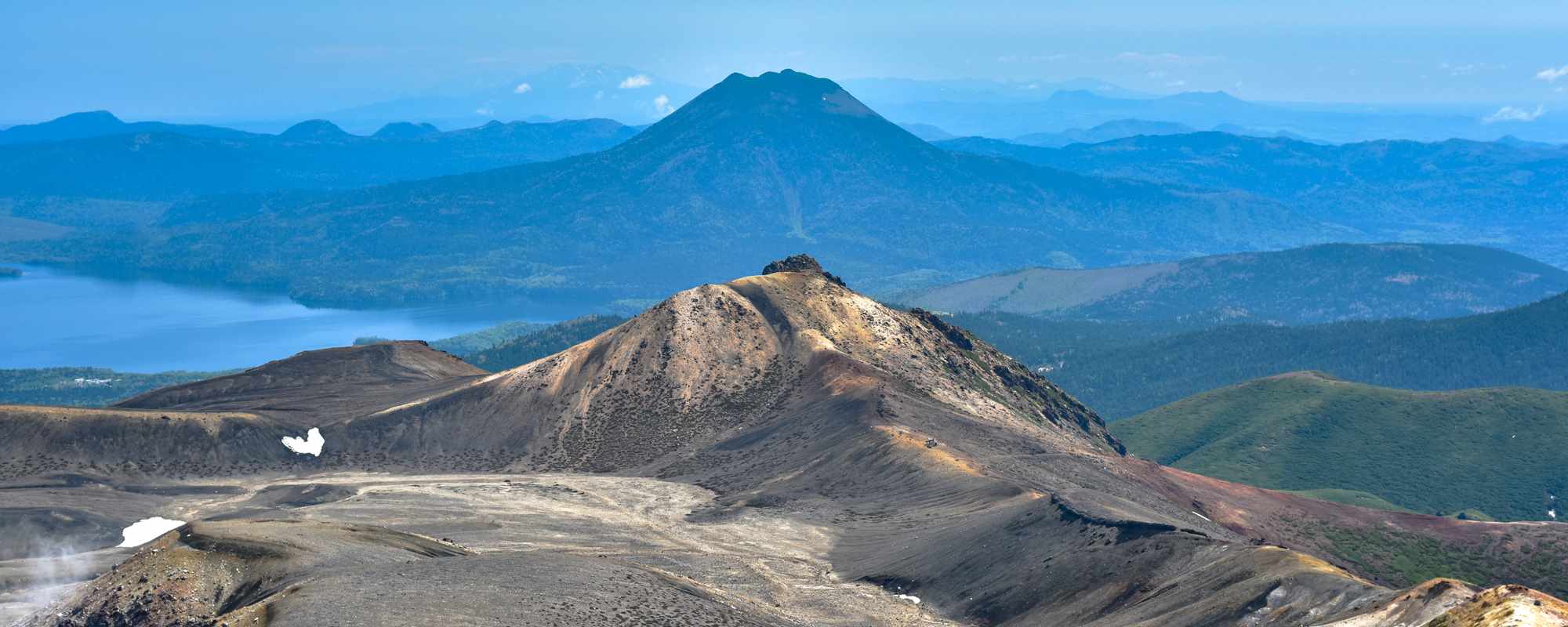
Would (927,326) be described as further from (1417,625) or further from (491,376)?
(1417,625)

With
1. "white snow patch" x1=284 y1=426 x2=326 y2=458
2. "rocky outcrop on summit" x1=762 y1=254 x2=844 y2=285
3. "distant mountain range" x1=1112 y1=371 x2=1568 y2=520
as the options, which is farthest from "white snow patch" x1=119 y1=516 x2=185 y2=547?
"distant mountain range" x1=1112 y1=371 x2=1568 y2=520

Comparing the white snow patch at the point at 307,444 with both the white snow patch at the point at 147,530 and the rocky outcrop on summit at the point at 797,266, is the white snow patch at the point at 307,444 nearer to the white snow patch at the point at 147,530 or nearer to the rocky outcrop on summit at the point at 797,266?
the white snow patch at the point at 147,530

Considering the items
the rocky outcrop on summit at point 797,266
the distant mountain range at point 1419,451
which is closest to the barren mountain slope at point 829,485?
the rocky outcrop on summit at point 797,266

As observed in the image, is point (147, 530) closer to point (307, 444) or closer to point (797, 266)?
A: point (307, 444)

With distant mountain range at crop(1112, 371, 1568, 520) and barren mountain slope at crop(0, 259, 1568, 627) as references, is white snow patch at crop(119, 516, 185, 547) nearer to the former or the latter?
barren mountain slope at crop(0, 259, 1568, 627)

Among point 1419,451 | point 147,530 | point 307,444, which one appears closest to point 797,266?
point 307,444

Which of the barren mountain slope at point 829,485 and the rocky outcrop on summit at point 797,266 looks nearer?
the barren mountain slope at point 829,485

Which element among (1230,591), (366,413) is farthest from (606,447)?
(1230,591)
